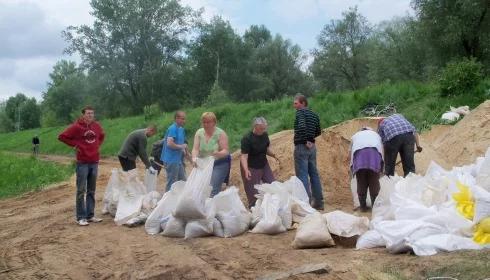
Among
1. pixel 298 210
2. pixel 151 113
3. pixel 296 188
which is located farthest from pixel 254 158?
pixel 151 113

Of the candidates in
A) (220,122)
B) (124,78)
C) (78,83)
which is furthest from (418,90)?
(78,83)

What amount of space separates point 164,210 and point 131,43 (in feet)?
125

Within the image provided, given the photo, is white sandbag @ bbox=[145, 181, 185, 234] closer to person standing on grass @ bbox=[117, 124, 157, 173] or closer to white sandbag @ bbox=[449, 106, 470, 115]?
person standing on grass @ bbox=[117, 124, 157, 173]

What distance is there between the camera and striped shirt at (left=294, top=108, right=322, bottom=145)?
767cm

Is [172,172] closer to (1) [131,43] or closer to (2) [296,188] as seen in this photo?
(2) [296,188]

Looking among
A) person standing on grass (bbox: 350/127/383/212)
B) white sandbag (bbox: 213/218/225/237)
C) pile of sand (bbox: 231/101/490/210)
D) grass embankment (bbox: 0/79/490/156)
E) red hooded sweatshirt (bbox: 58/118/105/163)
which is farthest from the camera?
grass embankment (bbox: 0/79/490/156)

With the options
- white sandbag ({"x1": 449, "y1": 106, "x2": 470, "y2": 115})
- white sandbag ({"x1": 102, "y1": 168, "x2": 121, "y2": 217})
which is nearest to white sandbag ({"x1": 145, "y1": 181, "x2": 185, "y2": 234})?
white sandbag ({"x1": 102, "y1": 168, "x2": 121, "y2": 217})

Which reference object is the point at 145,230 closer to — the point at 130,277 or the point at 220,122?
the point at 130,277

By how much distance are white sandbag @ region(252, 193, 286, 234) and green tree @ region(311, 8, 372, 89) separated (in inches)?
1419

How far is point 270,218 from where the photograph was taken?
6.41m

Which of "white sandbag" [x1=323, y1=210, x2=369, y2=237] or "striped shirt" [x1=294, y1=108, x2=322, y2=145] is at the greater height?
"striped shirt" [x1=294, y1=108, x2=322, y2=145]

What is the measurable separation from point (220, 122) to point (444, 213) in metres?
17.7

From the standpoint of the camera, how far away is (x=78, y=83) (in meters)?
52.4

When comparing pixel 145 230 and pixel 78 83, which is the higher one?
pixel 78 83
